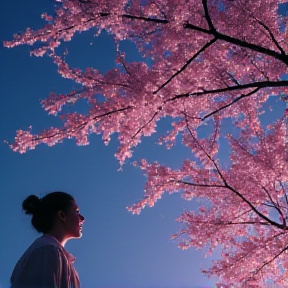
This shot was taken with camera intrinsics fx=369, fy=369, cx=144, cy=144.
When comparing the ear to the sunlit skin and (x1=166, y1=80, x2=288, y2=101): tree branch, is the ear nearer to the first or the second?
the sunlit skin

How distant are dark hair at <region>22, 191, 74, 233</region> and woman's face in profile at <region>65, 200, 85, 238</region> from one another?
0.12 feet

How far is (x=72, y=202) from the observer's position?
8.26ft

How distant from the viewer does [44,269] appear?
1.87 meters

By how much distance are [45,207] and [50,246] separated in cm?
47

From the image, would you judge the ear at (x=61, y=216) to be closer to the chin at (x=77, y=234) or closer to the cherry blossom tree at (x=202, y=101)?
the chin at (x=77, y=234)

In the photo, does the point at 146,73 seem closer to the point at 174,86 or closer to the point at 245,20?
the point at 174,86

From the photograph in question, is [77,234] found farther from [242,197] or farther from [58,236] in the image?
[242,197]

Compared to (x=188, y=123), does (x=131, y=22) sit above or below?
above

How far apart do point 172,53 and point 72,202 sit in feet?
12.5

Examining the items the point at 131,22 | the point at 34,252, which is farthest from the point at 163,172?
the point at 34,252

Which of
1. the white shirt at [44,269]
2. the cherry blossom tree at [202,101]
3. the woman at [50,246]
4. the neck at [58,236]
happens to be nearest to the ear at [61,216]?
the woman at [50,246]

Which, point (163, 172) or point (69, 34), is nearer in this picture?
point (69, 34)

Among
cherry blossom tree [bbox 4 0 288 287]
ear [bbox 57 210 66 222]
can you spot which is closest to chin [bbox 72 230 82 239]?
ear [bbox 57 210 66 222]

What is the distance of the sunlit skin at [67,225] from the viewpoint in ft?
7.57
